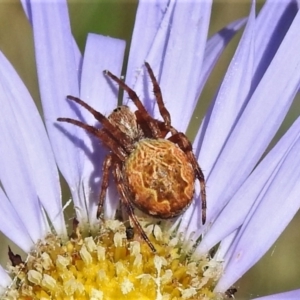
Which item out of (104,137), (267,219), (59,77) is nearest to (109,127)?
(104,137)

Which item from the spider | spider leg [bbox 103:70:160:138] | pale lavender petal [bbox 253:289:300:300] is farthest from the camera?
spider leg [bbox 103:70:160:138]

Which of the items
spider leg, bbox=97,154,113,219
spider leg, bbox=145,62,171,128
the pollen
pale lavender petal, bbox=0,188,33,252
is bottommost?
the pollen

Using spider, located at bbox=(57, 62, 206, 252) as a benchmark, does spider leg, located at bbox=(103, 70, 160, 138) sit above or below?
above

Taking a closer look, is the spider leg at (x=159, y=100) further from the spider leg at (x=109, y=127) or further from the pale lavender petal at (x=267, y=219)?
the pale lavender petal at (x=267, y=219)

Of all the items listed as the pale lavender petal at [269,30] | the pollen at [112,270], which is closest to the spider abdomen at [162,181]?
the pollen at [112,270]

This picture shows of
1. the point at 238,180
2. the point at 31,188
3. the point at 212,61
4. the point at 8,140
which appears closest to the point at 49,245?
the point at 31,188

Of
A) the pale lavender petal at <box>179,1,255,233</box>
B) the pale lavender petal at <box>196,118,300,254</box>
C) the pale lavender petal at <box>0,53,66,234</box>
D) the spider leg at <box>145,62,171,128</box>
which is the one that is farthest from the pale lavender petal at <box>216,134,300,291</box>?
the pale lavender petal at <box>0,53,66,234</box>

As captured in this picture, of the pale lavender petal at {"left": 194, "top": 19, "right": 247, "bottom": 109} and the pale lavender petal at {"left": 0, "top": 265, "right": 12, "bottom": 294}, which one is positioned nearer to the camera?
the pale lavender petal at {"left": 0, "top": 265, "right": 12, "bottom": 294}

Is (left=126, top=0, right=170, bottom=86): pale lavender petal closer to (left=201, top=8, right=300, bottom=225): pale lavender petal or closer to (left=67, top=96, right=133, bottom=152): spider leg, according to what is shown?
(left=67, top=96, right=133, bottom=152): spider leg

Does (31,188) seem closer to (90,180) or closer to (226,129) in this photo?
(90,180)
